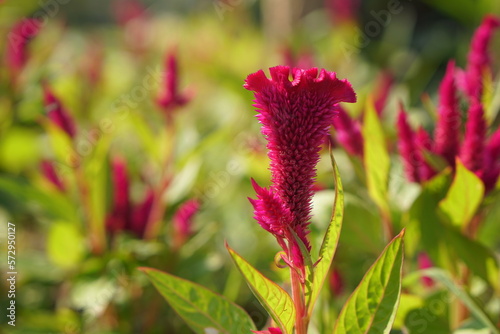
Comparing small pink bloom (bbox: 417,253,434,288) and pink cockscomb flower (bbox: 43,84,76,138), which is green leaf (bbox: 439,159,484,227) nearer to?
small pink bloom (bbox: 417,253,434,288)

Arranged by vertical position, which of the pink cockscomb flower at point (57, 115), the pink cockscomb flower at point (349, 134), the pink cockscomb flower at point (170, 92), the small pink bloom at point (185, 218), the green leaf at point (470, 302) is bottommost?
the green leaf at point (470, 302)

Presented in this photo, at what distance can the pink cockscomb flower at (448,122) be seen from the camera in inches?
45.3

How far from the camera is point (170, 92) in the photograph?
1.49 m

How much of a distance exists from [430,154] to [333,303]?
1.29 ft

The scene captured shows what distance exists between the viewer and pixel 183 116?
2.80m

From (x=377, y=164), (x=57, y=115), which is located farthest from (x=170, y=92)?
(x=377, y=164)

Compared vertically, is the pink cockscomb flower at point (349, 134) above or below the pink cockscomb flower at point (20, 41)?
below

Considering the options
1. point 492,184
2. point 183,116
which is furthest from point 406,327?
point 183,116

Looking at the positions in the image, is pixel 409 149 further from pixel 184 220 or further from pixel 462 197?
pixel 184 220

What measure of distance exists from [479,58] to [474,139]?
0.81 feet

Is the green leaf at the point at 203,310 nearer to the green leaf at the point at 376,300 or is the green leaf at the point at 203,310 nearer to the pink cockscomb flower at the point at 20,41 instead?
the green leaf at the point at 376,300

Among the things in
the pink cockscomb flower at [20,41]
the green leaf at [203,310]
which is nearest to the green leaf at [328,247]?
the green leaf at [203,310]

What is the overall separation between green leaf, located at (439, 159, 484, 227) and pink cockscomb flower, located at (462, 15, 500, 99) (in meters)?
0.25

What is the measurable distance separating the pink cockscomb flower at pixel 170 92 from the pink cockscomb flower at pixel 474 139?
71 cm
